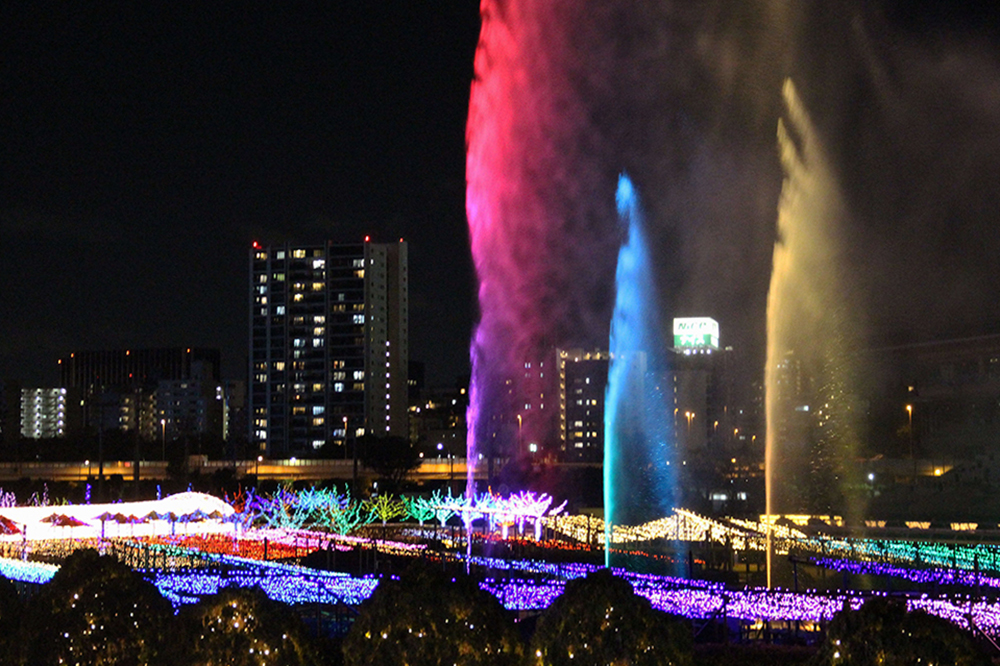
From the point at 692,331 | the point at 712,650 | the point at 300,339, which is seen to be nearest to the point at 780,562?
the point at 712,650

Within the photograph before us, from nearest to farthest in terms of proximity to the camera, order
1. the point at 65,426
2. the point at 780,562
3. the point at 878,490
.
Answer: the point at 780,562 → the point at 878,490 → the point at 65,426

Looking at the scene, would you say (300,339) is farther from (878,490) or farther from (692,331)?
(878,490)

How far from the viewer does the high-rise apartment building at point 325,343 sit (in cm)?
11581

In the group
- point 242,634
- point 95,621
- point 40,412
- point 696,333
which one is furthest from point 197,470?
point 40,412

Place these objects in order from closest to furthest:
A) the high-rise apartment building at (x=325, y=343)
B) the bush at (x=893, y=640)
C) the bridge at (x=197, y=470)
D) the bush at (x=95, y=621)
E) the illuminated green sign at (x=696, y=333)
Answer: the bush at (x=893, y=640), the bush at (x=95, y=621), the bridge at (x=197, y=470), the high-rise apartment building at (x=325, y=343), the illuminated green sign at (x=696, y=333)

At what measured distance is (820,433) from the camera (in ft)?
279

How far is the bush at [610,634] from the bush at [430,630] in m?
0.38

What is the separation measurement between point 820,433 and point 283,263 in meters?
65.4

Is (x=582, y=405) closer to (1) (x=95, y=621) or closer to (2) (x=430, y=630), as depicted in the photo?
(1) (x=95, y=621)

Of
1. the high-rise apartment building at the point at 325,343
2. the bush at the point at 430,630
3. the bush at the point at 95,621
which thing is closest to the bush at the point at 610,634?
the bush at the point at 430,630

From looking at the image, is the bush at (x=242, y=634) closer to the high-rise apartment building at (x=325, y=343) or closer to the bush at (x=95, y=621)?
the bush at (x=95, y=621)

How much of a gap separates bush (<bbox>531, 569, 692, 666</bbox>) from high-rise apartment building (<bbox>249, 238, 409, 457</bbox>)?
104873mm

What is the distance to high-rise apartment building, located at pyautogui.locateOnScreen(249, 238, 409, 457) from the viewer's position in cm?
11581

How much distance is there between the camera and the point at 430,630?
9.28 metres
